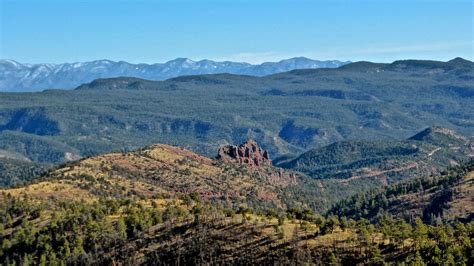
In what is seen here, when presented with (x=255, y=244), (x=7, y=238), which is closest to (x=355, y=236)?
(x=255, y=244)

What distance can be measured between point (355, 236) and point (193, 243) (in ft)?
103

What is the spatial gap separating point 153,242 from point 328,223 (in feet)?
117

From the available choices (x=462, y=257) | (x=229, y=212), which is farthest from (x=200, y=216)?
(x=462, y=257)

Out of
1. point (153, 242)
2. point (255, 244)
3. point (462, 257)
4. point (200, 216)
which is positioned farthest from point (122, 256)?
point (462, 257)

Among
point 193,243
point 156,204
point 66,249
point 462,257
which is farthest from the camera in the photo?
point 156,204

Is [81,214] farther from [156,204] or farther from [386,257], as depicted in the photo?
[386,257]

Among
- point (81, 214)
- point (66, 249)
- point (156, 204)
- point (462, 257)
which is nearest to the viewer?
point (462, 257)

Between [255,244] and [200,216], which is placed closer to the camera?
[255,244]

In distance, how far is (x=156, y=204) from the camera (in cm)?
19050

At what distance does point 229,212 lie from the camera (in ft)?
555

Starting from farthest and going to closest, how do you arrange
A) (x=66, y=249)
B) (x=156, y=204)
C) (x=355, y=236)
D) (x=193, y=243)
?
(x=156, y=204) → (x=66, y=249) → (x=193, y=243) → (x=355, y=236)

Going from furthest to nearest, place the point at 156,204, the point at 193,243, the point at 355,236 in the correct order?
the point at 156,204 → the point at 193,243 → the point at 355,236

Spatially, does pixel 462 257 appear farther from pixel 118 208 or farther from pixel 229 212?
pixel 118 208

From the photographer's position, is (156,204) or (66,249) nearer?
(66,249)
